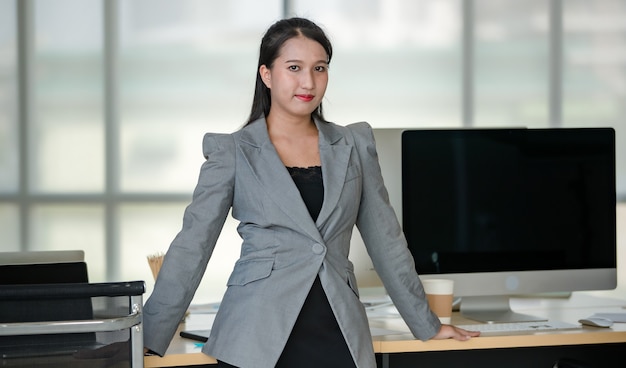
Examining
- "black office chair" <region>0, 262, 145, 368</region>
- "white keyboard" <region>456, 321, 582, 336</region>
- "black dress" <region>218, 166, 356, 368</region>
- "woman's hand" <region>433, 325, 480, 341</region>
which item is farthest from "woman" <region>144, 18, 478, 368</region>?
"white keyboard" <region>456, 321, 582, 336</region>

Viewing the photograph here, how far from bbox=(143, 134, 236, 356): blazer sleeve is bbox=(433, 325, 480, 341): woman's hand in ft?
2.18

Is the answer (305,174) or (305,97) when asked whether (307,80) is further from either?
(305,174)

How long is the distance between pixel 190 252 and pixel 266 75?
1.56ft

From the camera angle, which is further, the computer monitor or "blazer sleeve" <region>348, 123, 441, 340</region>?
the computer monitor

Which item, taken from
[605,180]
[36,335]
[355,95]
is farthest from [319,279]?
[355,95]

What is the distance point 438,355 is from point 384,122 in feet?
9.42

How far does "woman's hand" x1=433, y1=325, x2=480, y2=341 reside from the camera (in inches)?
97.7

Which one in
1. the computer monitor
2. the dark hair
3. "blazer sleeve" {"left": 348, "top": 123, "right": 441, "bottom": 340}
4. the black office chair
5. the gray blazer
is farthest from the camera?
the computer monitor

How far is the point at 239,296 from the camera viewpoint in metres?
2.21

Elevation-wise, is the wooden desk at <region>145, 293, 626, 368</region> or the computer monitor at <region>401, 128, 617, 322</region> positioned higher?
the computer monitor at <region>401, 128, 617, 322</region>

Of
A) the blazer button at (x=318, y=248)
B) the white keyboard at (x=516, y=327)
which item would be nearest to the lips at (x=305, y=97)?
the blazer button at (x=318, y=248)

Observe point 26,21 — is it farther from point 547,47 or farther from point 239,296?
point 239,296

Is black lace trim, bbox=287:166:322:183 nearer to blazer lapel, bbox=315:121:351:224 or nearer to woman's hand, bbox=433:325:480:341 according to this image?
blazer lapel, bbox=315:121:351:224

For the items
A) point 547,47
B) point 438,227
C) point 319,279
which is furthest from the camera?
point 547,47
